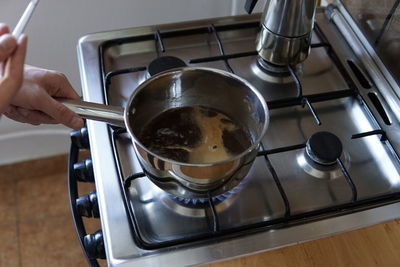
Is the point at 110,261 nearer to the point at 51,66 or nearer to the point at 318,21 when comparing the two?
the point at 318,21

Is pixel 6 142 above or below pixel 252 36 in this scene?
above

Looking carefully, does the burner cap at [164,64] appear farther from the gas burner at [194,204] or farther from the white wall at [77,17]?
the white wall at [77,17]

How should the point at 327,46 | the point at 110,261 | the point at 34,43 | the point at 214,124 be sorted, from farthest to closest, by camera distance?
the point at 34,43 → the point at 327,46 → the point at 214,124 → the point at 110,261

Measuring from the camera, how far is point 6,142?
1.35 meters

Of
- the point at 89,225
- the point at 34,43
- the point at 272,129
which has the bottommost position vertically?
the point at 272,129

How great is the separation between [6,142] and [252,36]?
848 mm

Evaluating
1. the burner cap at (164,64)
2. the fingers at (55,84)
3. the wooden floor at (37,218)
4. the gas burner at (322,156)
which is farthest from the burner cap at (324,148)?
the wooden floor at (37,218)

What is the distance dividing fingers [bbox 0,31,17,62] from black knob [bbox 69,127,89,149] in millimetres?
247

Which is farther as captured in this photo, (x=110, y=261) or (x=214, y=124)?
(x=214, y=124)

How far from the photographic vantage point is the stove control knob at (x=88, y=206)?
66 centimetres

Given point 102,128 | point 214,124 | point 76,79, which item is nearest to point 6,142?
point 76,79

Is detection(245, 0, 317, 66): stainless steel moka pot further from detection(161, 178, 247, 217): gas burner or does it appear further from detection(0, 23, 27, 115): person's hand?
detection(0, 23, 27, 115): person's hand

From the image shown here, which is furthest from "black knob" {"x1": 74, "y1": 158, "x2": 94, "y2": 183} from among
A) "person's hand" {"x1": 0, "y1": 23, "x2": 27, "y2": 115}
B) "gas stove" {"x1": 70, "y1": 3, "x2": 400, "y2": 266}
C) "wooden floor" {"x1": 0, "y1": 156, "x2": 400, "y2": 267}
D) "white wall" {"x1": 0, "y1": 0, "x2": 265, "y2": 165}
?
"wooden floor" {"x1": 0, "y1": 156, "x2": 400, "y2": 267}

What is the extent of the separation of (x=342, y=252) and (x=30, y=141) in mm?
1053
